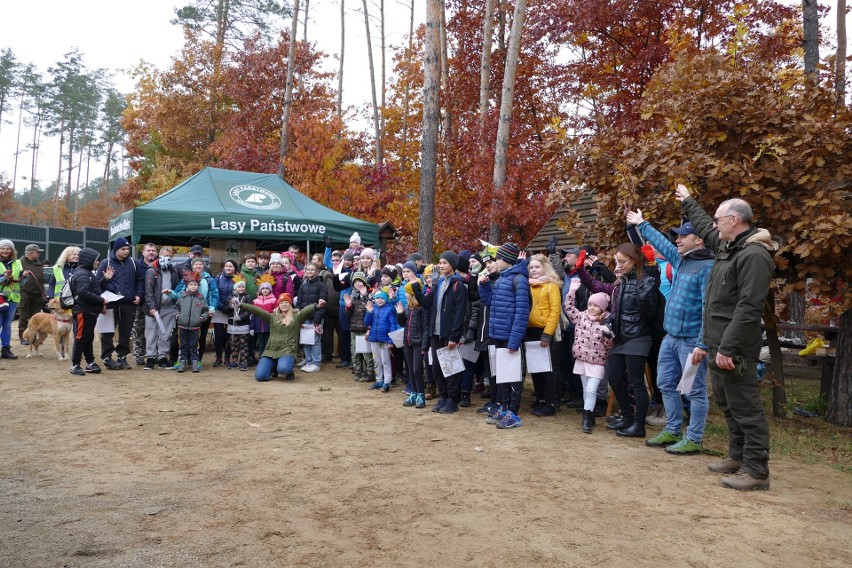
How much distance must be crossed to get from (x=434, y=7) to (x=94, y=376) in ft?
31.0

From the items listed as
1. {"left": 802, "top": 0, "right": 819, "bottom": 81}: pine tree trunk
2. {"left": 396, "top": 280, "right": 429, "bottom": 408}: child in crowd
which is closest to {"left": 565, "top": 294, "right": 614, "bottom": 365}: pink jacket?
{"left": 396, "top": 280, "right": 429, "bottom": 408}: child in crowd

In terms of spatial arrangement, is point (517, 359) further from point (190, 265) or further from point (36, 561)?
point (190, 265)

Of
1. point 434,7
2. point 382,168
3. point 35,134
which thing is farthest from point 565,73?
point 35,134

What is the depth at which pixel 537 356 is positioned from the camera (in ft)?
21.7

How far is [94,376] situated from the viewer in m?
8.91

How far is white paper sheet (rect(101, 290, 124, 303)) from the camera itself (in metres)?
9.08

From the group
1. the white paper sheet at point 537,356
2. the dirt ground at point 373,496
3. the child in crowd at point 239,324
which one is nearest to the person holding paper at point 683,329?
the dirt ground at point 373,496

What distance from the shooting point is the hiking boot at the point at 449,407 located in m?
7.13

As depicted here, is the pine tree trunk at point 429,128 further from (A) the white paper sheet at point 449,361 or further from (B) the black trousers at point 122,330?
(B) the black trousers at point 122,330

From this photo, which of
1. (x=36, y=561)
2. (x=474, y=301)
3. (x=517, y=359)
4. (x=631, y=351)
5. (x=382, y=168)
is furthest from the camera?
(x=382, y=168)

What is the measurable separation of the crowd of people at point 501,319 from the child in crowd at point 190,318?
0.02 meters

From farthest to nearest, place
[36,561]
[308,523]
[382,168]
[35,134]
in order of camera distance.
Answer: [35,134] < [382,168] < [308,523] < [36,561]

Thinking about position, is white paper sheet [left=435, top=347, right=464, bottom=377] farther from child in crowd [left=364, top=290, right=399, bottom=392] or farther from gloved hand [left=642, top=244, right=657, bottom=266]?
gloved hand [left=642, top=244, right=657, bottom=266]

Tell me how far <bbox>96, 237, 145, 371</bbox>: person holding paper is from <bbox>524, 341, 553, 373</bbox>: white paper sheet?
6.40 m
